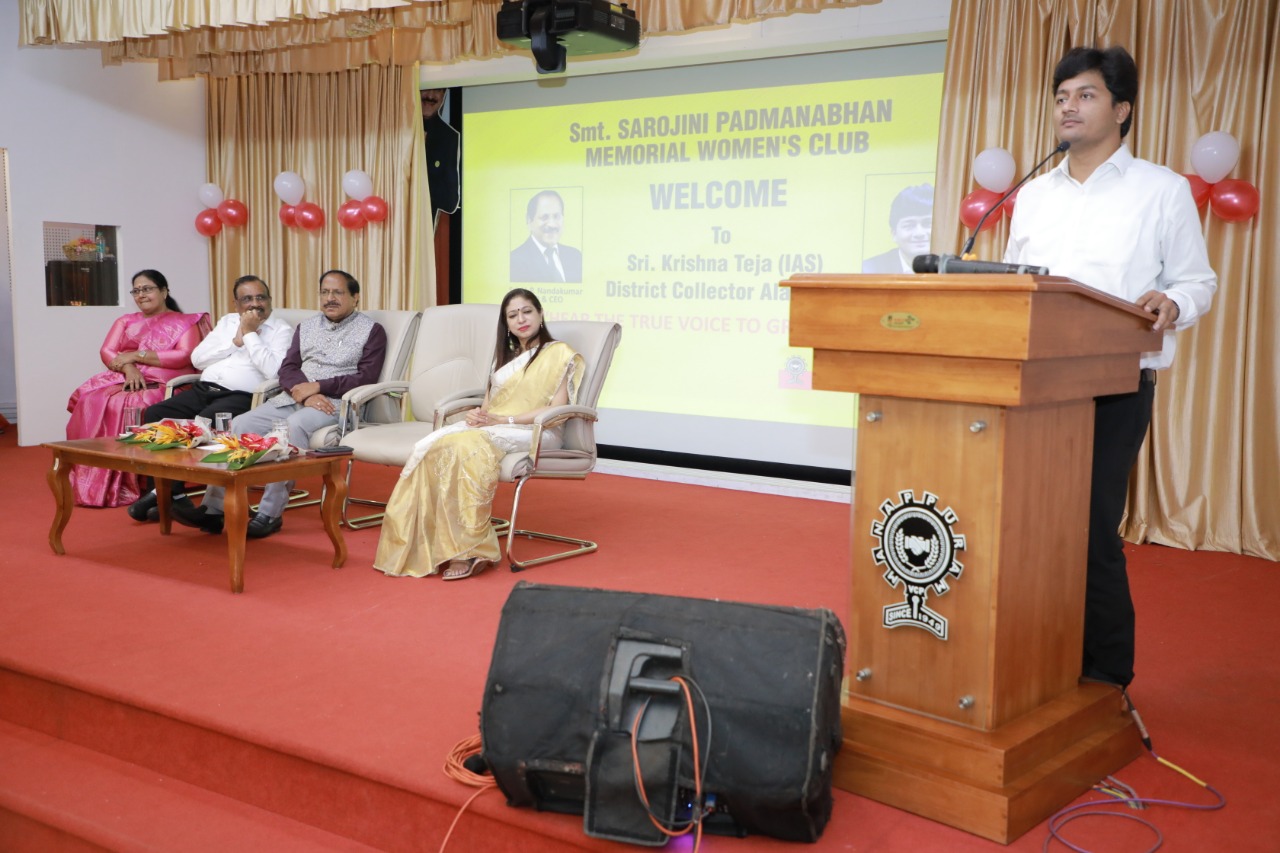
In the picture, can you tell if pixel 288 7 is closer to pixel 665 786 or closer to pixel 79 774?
pixel 79 774

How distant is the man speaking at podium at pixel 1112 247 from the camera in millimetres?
2232

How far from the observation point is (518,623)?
79.4 inches

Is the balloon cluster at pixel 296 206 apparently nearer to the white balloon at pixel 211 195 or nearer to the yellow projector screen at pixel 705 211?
the white balloon at pixel 211 195

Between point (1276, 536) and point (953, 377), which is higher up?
point (953, 377)

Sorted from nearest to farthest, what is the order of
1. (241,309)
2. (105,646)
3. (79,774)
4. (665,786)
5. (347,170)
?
1. (665,786)
2. (79,774)
3. (105,646)
4. (241,309)
5. (347,170)

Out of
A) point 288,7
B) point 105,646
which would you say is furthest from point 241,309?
point 105,646

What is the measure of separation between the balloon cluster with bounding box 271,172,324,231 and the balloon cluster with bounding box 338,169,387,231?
0.90 ft

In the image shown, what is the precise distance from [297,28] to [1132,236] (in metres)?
5.30

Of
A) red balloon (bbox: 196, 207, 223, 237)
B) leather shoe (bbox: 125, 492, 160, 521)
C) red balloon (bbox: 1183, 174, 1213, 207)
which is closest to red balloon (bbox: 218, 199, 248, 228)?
red balloon (bbox: 196, 207, 223, 237)

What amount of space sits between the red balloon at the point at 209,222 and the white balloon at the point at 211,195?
7 centimetres

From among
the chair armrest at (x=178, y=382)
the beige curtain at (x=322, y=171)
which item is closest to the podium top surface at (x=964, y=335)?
the chair armrest at (x=178, y=382)

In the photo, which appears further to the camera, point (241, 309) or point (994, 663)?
point (241, 309)

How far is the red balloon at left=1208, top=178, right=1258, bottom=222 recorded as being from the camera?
13.8ft

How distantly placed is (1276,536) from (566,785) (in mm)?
3610
